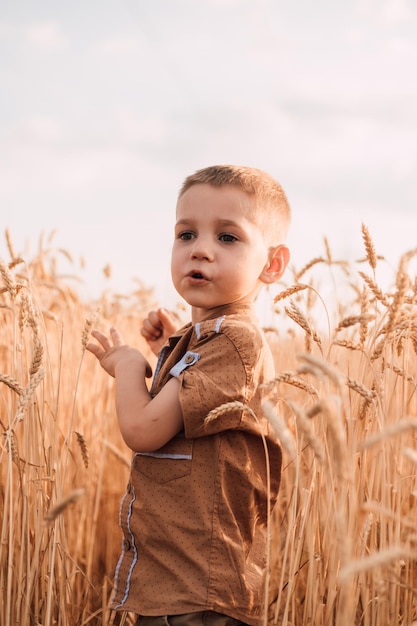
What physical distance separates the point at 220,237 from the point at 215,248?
0.04 meters

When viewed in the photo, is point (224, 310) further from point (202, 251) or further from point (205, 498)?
point (205, 498)

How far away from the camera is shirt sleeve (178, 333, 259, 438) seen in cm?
145

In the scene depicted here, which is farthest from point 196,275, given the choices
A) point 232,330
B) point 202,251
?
point 232,330

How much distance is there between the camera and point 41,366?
1400 mm

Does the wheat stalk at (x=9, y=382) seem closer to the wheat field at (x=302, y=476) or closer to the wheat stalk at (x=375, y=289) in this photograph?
the wheat field at (x=302, y=476)

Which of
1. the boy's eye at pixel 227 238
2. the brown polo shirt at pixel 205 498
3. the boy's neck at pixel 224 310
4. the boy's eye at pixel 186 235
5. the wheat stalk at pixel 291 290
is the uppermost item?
the boy's eye at pixel 186 235

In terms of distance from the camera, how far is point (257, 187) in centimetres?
173

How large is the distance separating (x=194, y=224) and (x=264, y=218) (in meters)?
0.19

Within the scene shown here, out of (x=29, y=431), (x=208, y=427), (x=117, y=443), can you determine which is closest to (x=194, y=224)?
(x=208, y=427)

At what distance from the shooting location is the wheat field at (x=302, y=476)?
1.05m

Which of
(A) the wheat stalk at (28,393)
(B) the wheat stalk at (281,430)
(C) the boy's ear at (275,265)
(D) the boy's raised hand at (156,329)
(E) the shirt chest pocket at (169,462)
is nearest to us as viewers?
(B) the wheat stalk at (281,430)

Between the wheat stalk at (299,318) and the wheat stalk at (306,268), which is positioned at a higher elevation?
the wheat stalk at (306,268)

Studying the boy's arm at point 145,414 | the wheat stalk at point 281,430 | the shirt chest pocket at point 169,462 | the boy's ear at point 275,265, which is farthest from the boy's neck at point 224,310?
the wheat stalk at point 281,430

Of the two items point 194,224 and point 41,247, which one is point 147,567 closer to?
point 194,224
